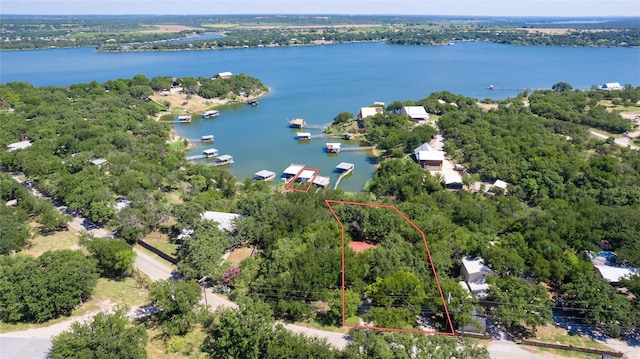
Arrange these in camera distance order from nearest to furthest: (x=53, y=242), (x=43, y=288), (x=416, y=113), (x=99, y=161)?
(x=43, y=288) → (x=53, y=242) → (x=99, y=161) → (x=416, y=113)

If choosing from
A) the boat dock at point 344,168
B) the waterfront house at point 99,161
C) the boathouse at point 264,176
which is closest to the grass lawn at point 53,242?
the waterfront house at point 99,161

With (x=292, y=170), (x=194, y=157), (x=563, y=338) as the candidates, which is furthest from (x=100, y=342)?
(x=194, y=157)

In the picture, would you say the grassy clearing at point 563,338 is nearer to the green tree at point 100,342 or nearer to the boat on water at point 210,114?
the green tree at point 100,342

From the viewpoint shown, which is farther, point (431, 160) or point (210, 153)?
point (210, 153)

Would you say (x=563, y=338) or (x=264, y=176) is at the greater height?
(x=264, y=176)

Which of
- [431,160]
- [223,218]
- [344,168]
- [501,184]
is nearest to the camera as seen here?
[223,218]

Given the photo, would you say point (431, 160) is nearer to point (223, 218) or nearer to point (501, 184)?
point (501, 184)

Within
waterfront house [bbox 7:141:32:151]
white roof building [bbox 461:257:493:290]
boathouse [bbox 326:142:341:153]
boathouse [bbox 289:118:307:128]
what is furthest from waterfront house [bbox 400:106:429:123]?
waterfront house [bbox 7:141:32:151]
